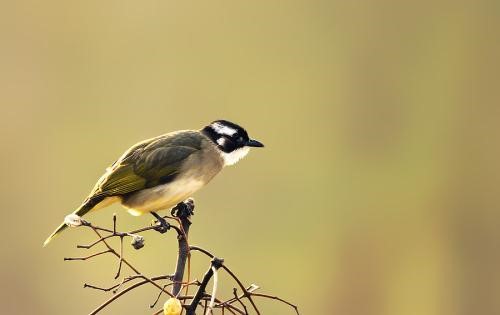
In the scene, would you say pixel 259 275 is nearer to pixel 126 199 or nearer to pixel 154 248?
pixel 154 248

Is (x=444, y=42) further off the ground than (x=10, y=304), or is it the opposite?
(x=444, y=42)

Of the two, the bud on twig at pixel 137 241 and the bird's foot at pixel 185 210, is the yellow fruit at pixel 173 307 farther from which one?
the bird's foot at pixel 185 210

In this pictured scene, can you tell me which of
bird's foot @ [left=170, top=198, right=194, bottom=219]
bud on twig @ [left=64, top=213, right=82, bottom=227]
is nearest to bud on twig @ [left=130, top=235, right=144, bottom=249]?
bud on twig @ [left=64, top=213, right=82, bottom=227]

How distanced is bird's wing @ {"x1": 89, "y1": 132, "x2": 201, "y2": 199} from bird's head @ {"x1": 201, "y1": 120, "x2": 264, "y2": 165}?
0.11 meters

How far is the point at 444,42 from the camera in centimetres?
2002

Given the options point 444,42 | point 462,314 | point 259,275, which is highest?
point 444,42

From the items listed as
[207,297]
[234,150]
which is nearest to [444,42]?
[234,150]

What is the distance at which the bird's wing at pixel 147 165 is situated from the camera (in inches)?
166

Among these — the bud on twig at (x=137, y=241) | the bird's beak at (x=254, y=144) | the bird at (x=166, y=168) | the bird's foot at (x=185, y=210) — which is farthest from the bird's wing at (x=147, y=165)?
the bud on twig at (x=137, y=241)

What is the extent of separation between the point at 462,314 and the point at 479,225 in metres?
2.20

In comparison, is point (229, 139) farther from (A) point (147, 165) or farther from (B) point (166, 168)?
(A) point (147, 165)

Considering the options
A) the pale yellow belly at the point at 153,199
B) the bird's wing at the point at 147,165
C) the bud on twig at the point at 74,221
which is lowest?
the pale yellow belly at the point at 153,199

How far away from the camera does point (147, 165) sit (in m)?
4.55

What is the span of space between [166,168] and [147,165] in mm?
212
